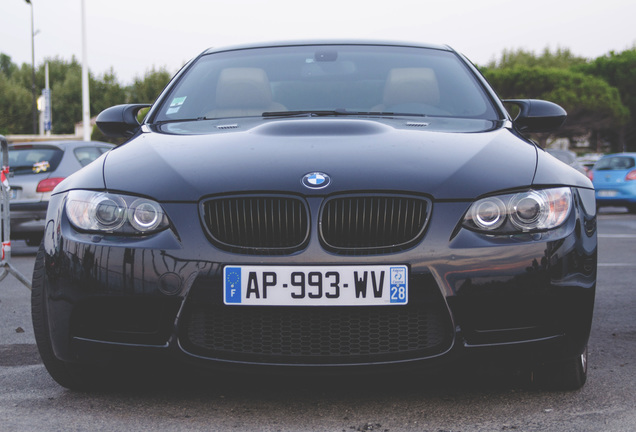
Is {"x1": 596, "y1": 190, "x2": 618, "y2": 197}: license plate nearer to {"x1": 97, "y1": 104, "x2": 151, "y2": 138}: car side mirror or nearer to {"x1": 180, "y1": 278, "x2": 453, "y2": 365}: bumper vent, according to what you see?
{"x1": 97, "y1": 104, "x2": 151, "y2": 138}: car side mirror

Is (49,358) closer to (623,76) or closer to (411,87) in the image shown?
(411,87)

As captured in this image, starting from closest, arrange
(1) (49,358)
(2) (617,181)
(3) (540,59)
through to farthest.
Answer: (1) (49,358), (2) (617,181), (3) (540,59)

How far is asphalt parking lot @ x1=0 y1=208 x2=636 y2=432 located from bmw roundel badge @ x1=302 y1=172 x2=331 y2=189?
0.74 m

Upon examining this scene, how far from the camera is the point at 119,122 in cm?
439

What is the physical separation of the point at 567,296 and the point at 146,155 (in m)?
1.65

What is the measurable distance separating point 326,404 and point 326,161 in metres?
0.89

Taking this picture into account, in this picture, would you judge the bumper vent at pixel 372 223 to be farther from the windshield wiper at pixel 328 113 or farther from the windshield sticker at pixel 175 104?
the windshield sticker at pixel 175 104

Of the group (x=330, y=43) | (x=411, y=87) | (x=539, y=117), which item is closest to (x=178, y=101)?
(x=330, y=43)

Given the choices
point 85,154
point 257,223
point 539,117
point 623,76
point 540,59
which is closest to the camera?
point 257,223

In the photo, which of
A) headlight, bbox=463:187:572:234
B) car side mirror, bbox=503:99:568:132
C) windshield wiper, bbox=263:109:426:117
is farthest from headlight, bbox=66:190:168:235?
car side mirror, bbox=503:99:568:132

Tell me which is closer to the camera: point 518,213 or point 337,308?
point 337,308

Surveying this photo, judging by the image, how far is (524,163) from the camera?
10.7 feet

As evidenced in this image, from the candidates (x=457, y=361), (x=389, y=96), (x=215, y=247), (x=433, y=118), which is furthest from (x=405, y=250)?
(x=389, y=96)

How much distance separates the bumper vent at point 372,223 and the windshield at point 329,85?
1.15 m
